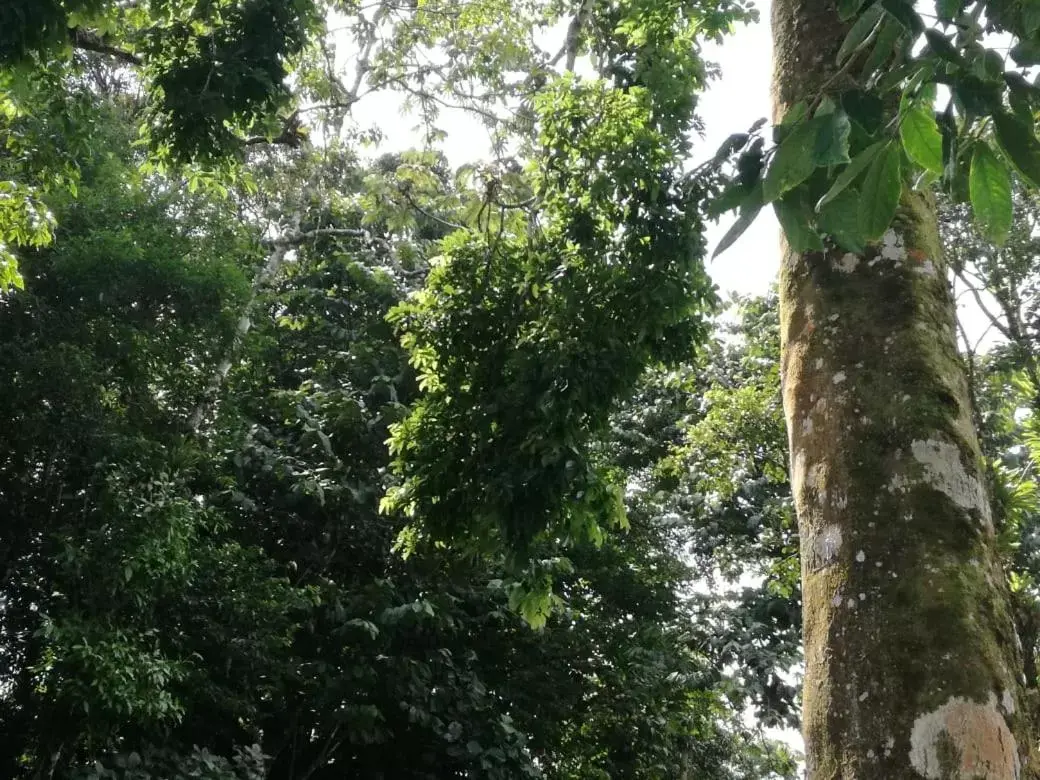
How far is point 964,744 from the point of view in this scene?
1.14 meters

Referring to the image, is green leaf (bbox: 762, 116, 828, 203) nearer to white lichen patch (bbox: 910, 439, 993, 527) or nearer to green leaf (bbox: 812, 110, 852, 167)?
green leaf (bbox: 812, 110, 852, 167)

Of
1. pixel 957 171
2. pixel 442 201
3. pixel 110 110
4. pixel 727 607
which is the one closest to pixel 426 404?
pixel 442 201

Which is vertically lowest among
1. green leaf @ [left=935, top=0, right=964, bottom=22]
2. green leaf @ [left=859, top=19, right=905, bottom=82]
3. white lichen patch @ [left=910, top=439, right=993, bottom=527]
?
white lichen patch @ [left=910, top=439, right=993, bottom=527]

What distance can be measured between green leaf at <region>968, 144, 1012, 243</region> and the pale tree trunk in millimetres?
285

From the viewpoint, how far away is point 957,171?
1.25 meters

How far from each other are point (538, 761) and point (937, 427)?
8.02m

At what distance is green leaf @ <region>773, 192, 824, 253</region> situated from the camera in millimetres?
1233

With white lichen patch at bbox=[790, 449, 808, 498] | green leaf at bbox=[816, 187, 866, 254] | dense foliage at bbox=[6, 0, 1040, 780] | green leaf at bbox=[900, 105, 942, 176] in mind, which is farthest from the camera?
dense foliage at bbox=[6, 0, 1040, 780]

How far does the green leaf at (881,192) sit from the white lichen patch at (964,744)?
0.64m

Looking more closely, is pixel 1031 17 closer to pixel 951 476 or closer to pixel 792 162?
pixel 792 162

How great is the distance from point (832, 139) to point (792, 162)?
62 millimetres

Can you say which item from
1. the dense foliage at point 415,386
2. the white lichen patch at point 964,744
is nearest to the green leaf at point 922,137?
the dense foliage at point 415,386

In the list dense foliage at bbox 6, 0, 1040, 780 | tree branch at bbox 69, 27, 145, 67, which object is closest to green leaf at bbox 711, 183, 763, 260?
dense foliage at bbox 6, 0, 1040, 780

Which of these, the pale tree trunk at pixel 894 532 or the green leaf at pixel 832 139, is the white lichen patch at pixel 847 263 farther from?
the green leaf at pixel 832 139
